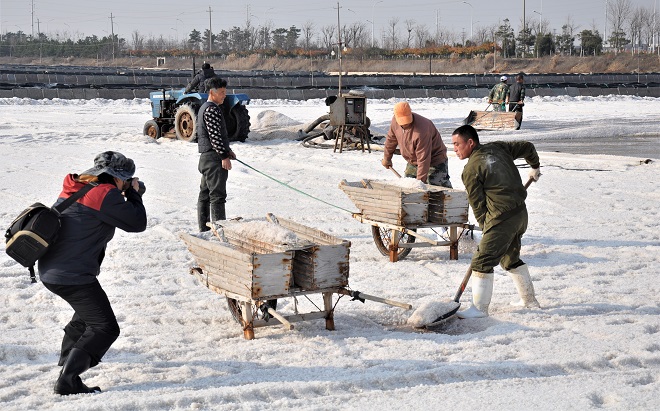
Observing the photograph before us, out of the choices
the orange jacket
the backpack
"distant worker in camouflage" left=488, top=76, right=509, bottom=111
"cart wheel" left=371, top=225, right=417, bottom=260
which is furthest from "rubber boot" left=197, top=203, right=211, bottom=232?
"distant worker in camouflage" left=488, top=76, right=509, bottom=111

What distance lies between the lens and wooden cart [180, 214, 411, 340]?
604 cm

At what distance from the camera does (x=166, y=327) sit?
6.61 meters

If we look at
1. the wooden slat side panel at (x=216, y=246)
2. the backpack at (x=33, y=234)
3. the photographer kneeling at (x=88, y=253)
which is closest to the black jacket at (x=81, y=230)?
the photographer kneeling at (x=88, y=253)

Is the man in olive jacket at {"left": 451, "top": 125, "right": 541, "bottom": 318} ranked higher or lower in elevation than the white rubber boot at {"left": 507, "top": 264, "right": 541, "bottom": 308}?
higher

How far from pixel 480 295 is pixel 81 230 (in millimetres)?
2968

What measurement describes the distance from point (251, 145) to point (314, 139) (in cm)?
141

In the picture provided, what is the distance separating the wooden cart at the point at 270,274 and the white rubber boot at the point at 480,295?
0.53 meters

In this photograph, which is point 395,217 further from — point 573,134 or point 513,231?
point 573,134

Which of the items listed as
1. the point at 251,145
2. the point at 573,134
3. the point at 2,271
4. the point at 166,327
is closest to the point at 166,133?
the point at 251,145

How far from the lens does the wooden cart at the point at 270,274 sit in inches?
238

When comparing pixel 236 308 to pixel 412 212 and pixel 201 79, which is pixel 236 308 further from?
pixel 201 79

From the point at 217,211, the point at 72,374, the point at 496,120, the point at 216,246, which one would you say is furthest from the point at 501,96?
the point at 72,374

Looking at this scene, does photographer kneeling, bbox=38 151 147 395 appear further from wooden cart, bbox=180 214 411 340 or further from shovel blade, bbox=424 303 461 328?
shovel blade, bbox=424 303 461 328

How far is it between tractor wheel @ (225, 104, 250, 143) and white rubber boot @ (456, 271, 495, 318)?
41.9 ft
